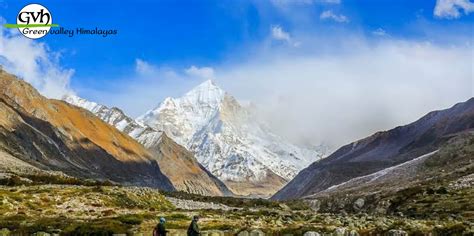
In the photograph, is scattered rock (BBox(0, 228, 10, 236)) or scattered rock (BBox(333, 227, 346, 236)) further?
scattered rock (BBox(333, 227, 346, 236))

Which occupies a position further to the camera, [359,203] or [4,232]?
[359,203]

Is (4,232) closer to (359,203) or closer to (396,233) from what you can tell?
(396,233)

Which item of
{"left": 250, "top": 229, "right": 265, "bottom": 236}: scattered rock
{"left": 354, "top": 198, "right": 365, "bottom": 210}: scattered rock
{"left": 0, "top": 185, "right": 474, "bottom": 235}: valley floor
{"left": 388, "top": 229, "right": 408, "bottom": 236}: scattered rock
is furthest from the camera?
{"left": 354, "top": 198, "right": 365, "bottom": 210}: scattered rock

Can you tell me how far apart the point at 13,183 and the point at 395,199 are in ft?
199

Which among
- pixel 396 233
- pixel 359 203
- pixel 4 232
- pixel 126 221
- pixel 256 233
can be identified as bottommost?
pixel 396 233

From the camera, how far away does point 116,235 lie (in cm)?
4372

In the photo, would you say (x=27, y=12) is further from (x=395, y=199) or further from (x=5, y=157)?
(x=395, y=199)

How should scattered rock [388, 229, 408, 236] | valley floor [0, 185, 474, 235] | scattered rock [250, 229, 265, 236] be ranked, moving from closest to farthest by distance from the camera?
scattered rock [388, 229, 408, 236], scattered rock [250, 229, 265, 236], valley floor [0, 185, 474, 235]

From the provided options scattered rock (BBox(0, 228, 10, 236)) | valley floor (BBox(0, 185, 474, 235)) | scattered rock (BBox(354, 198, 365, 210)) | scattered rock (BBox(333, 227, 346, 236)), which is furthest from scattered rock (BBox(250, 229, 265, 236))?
scattered rock (BBox(354, 198, 365, 210))

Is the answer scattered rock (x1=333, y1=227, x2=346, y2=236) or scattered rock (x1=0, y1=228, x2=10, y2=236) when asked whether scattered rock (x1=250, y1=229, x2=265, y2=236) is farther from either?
scattered rock (x1=0, y1=228, x2=10, y2=236)

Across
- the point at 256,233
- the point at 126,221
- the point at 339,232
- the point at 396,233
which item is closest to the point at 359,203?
the point at 126,221

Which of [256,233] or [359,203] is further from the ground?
[359,203]

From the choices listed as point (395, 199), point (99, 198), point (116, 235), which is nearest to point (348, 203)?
point (395, 199)

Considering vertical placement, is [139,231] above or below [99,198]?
below
